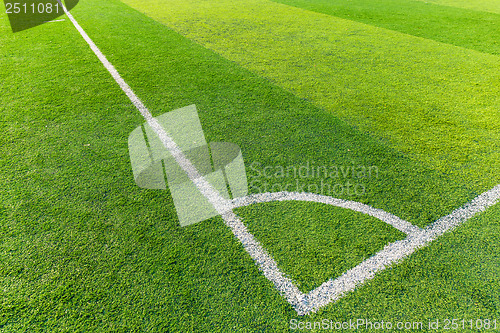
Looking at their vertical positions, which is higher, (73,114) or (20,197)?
(73,114)

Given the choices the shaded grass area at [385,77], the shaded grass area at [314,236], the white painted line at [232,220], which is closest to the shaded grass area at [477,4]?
the shaded grass area at [385,77]

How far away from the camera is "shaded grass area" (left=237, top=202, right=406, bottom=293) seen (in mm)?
2180

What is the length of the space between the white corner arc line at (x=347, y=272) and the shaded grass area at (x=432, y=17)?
215 inches

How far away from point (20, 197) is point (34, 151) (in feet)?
2.47

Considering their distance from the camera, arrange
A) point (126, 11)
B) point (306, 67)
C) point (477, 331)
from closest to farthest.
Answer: point (477, 331)
point (306, 67)
point (126, 11)

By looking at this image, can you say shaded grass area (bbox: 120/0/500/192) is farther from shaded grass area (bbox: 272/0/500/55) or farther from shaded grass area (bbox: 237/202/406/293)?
shaded grass area (bbox: 237/202/406/293)

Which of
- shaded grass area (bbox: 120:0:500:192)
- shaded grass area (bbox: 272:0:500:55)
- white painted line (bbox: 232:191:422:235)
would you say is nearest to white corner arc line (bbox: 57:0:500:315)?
white painted line (bbox: 232:191:422:235)

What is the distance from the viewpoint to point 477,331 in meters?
1.84

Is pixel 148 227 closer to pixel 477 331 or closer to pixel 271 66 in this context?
pixel 477 331

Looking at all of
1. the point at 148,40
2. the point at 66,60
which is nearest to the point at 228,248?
the point at 66,60

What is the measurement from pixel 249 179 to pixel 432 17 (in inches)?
354

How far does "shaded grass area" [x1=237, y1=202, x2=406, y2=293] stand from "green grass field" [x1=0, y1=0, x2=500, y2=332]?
0.01 meters

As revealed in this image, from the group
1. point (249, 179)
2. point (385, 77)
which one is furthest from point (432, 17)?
point (249, 179)

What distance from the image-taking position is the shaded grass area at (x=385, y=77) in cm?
343
